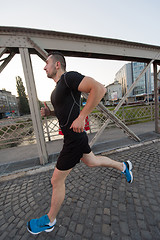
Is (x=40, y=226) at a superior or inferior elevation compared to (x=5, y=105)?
inferior

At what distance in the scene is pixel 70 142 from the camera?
137 cm

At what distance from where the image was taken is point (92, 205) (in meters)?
1.76

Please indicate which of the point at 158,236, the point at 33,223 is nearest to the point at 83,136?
the point at 33,223

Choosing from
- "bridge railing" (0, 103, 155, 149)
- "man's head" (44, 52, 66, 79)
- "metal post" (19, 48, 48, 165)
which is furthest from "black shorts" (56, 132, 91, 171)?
"bridge railing" (0, 103, 155, 149)

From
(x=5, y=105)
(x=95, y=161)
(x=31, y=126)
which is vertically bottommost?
(x=95, y=161)

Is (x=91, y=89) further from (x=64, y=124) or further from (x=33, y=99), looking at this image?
(x=33, y=99)

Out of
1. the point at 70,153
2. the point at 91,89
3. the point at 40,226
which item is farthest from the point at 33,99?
the point at 40,226

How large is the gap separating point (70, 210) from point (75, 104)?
1761 millimetres

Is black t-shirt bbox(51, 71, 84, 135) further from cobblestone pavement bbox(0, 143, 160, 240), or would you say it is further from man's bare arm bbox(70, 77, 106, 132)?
cobblestone pavement bbox(0, 143, 160, 240)

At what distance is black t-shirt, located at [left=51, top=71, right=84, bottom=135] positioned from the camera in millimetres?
1167

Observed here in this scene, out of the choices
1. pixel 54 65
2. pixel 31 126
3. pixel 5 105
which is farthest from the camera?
pixel 5 105

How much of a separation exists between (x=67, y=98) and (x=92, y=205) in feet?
6.00

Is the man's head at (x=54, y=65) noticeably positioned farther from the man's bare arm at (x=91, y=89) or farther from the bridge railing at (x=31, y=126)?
the bridge railing at (x=31, y=126)

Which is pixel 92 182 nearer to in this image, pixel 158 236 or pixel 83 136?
pixel 158 236
